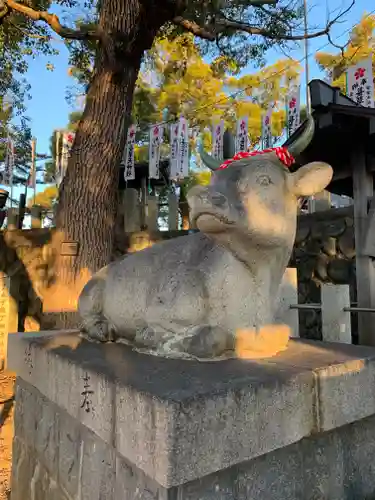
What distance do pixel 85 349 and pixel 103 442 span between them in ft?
1.84

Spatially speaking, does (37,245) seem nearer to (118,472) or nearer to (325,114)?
(325,114)

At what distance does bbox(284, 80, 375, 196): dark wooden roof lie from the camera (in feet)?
14.4

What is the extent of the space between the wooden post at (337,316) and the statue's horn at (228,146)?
1.81 metres

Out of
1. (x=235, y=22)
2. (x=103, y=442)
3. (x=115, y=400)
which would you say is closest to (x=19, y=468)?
(x=103, y=442)

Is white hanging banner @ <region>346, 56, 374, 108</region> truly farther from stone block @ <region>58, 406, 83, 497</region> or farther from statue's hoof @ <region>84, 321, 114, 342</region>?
stone block @ <region>58, 406, 83, 497</region>

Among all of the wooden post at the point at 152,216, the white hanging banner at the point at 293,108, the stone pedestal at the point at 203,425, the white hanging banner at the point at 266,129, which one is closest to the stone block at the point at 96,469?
the stone pedestal at the point at 203,425

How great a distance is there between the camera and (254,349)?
1769 mm

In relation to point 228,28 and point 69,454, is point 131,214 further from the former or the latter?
point 69,454

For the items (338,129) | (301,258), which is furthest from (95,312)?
(301,258)

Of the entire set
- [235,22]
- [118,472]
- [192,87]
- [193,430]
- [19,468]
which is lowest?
[19,468]

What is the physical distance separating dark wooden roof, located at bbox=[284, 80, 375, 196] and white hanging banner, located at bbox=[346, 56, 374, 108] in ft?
10.3

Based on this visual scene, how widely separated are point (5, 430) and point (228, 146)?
410cm

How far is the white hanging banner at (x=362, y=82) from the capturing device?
25.5ft

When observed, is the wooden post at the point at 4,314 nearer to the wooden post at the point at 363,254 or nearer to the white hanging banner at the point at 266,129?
the wooden post at the point at 363,254
